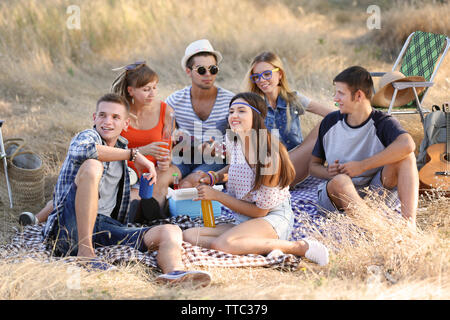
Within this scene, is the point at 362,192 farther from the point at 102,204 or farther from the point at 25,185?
the point at 25,185

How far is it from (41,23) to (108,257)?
8.35 meters

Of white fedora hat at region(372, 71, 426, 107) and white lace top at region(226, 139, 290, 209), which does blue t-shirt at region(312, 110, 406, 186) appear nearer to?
white lace top at region(226, 139, 290, 209)

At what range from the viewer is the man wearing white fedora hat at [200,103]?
5.10 meters

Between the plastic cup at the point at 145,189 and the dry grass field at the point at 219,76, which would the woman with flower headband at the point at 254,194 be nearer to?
the dry grass field at the point at 219,76

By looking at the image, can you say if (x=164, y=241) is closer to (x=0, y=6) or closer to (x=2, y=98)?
(x=2, y=98)

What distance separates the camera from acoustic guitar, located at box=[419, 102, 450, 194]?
16.1 feet

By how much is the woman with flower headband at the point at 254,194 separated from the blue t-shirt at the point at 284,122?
1185 mm

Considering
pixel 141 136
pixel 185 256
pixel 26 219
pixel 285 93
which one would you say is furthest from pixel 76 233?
pixel 285 93

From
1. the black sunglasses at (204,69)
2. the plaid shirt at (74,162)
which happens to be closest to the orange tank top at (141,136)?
the black sunglasses at (204,69)

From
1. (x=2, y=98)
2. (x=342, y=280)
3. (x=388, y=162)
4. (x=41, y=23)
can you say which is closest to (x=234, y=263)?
(x=342, y=280)

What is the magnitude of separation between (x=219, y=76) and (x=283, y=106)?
4.94 meters

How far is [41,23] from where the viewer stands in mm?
10836

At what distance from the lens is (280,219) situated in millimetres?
3918
